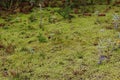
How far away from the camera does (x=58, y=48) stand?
956 cm

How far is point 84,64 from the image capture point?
8.49m

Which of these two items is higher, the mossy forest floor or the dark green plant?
the dark green plant

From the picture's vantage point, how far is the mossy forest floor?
26.8ft

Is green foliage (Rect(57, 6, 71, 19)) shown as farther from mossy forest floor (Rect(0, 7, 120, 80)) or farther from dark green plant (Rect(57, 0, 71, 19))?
mossy forest floor (Rect(0, 7, 120, 80))

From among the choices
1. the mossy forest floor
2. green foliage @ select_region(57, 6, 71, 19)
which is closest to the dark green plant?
green foliage @ select_region(57, 6, 71, 19)

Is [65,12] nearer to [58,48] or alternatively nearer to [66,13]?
[66,13]

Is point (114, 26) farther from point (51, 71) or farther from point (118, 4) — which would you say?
point (51, 71)

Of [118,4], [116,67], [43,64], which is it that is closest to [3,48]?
[43,64]

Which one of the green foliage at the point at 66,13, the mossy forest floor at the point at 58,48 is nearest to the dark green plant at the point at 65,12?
the green foliage at the point at 66,13

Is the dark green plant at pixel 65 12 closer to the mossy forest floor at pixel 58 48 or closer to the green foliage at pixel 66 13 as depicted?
the green foliage at pixel 66 13

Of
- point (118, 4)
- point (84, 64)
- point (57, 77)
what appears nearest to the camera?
point (57, 77)

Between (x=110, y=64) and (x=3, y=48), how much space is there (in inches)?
138

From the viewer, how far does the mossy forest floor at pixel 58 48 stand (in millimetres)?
8164

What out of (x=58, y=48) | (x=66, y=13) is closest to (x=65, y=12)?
(x=66, y=13)
